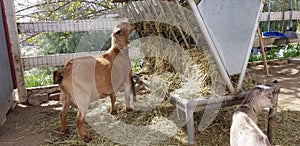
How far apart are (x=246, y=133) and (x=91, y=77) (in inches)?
59.4

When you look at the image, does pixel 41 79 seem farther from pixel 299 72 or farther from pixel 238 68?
pixel 299 72

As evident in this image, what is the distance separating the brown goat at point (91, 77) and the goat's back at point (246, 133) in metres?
1.36

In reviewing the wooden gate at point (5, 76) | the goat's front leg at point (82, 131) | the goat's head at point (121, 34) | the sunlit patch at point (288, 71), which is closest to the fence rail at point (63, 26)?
the wooden gate at point (5, 76)

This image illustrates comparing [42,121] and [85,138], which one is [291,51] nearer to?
[85,138]

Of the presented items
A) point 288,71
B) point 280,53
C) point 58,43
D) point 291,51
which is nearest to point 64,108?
point 58,43

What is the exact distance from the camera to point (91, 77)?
2463mm

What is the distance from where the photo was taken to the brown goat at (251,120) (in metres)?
1.46

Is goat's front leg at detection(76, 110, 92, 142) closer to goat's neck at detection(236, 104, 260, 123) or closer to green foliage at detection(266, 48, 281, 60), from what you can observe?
goat's neck at detection(236, 104, 260, 123)

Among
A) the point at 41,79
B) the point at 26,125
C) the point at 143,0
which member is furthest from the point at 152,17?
the point at 41,79

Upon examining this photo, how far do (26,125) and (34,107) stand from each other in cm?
73

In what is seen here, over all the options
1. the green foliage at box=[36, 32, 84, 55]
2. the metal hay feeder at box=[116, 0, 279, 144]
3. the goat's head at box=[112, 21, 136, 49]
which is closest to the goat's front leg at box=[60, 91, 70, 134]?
the goat's head at box=[112, 21, 136, 49]

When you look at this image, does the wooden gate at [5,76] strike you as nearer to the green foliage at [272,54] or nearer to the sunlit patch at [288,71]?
the sunlit patch at [288,71]

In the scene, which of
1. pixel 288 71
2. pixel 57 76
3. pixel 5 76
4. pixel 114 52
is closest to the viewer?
pixel 57 76

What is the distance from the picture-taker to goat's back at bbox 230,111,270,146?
1.43m
